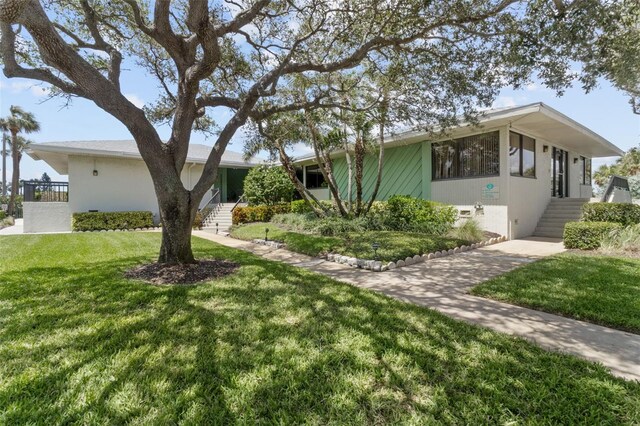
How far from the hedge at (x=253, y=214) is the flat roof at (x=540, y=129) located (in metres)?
6.64

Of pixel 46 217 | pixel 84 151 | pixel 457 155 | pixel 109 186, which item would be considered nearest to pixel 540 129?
pixel 457 155

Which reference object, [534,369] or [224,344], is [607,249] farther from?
[224,344]

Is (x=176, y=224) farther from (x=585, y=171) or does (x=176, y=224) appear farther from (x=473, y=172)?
(x=585, y=171)

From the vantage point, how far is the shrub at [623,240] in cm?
748

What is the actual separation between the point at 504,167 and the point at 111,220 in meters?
16.8

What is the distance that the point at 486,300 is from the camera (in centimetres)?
447

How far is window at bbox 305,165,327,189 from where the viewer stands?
62.8ft

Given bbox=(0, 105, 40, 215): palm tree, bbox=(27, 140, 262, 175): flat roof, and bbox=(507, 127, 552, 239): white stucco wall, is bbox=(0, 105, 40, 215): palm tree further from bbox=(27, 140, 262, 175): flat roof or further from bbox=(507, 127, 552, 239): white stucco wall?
bbox=(507, 127, 552, 239): white stucco wall

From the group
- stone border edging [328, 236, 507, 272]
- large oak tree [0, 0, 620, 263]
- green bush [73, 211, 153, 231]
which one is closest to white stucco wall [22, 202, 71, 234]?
green bush [73, 211, 153, 231]

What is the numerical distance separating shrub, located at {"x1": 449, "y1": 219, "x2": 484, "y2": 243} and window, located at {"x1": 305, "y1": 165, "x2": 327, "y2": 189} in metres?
10.3

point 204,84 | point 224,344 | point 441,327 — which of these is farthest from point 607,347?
point 204,84

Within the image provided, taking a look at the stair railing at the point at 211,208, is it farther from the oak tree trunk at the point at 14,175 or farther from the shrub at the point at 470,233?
the oak tree trunk at the point at 14,175

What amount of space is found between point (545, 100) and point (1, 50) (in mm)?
12315

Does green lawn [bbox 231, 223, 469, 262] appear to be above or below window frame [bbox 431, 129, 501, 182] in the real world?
below
